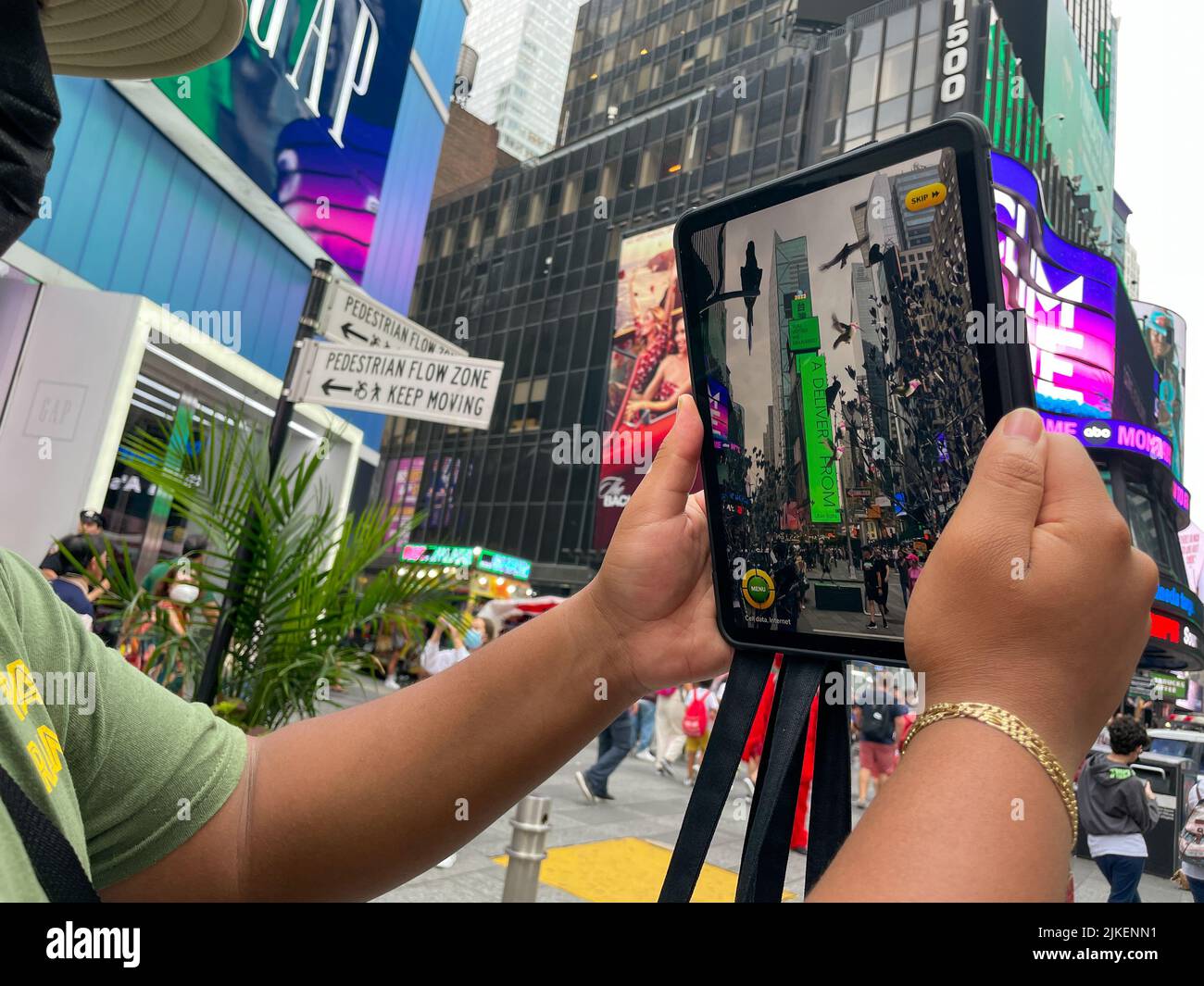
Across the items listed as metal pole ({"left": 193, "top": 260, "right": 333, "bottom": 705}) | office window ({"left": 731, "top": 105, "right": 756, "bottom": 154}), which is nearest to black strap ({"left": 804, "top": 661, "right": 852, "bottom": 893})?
metal pole ({"left": 193, "top": 260, "right": 333, "bottom": 705})

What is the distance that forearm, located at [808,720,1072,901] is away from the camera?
604 millimetres

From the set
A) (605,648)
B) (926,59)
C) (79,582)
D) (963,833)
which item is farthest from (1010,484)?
(926,59)

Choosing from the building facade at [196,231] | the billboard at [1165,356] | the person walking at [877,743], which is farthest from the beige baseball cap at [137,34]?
the billboard at [1165,356]

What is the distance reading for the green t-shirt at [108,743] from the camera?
1.06 metres

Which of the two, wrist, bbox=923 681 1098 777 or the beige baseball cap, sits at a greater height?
A: the beige baseball cap

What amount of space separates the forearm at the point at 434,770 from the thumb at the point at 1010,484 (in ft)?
2.00

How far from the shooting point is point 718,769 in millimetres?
1117

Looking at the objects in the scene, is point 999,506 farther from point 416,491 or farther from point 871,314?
point 416,491

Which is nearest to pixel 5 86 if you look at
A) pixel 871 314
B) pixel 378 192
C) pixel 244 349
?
pixel 871 314

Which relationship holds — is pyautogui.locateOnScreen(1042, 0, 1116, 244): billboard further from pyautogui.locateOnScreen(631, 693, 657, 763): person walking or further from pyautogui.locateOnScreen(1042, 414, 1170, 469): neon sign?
pyautogui.locateOnScreen(631, 693, 657, 763): person walking

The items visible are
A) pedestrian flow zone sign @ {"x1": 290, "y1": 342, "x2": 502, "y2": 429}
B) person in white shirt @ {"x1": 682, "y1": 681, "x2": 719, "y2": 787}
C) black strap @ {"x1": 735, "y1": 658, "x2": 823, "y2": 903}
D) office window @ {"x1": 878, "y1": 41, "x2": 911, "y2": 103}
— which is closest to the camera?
black strap @ {"x1": 735, "y1": 658, "x2": 823, "y2": 903}

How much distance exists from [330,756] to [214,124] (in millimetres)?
9685

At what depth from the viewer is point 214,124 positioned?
9062 mm

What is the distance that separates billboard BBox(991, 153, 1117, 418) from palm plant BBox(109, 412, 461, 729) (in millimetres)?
18904
